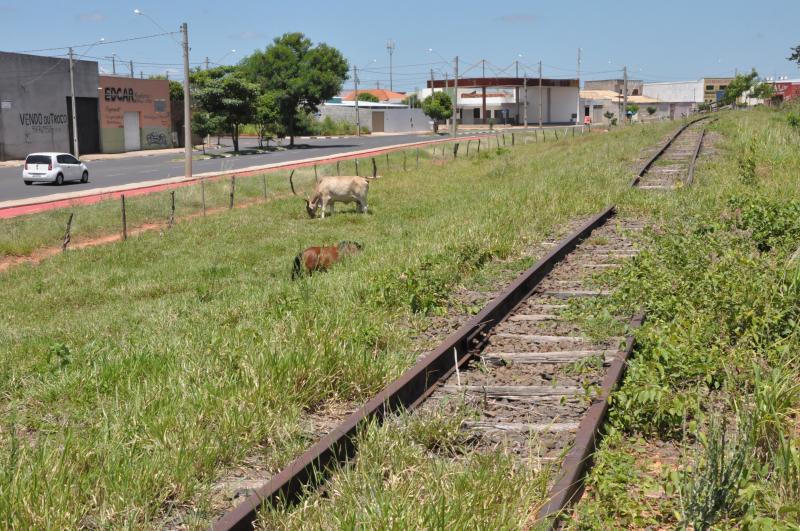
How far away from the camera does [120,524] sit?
4066 mm

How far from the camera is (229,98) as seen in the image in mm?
63375

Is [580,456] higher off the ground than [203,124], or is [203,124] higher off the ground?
[203,124]

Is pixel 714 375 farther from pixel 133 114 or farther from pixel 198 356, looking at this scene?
pixel 133 114

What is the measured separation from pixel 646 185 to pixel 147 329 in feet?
43.7

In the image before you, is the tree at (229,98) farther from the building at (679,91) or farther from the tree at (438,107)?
the building at (679,91)

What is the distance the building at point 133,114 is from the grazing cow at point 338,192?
4805 cm

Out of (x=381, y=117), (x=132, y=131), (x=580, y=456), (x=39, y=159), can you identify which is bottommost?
(x=580, y=456)

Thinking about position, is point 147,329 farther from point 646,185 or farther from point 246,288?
point 646,185

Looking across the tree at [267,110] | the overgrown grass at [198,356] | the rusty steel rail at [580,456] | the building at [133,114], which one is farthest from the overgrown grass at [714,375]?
the building at [133,114]

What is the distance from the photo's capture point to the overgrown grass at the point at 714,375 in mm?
4125

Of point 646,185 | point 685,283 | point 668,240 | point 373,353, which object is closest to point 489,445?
point 373,353

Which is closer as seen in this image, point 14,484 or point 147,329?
point 14,484

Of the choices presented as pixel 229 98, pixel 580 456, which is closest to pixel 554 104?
pixel 229 98

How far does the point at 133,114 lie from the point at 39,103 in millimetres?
11115
